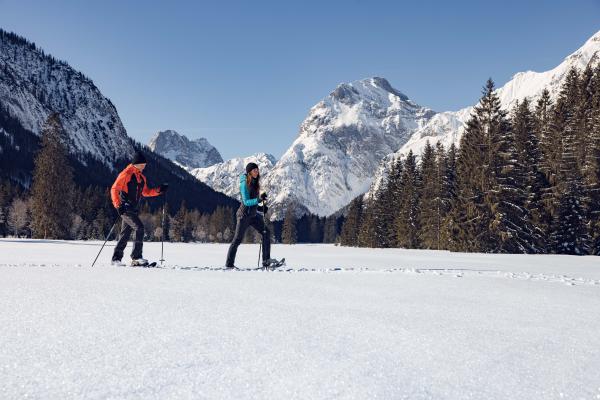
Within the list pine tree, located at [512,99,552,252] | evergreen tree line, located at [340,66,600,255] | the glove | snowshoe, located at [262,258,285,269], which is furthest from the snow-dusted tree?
snowshoe, located at [262,258,285,269]

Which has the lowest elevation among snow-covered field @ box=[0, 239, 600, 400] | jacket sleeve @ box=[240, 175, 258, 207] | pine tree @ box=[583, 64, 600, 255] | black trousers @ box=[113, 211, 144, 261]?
snow-covered field @ box=[0, 239, 600, 400]

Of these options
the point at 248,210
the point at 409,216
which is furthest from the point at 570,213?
the point at 248,210

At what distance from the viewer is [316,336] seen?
3.13 m

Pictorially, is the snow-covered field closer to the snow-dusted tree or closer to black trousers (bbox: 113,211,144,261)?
black trousers (bbox: 113,211,144,261)

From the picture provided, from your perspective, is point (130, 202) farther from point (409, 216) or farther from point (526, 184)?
point (409, 216)

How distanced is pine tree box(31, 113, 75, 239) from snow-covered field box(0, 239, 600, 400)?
4313 centimetres

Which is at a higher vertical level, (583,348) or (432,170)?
(432,170)

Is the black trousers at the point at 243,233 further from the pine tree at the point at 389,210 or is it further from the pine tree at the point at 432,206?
the pine tree at the point at 389,210

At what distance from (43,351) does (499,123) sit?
33266mm

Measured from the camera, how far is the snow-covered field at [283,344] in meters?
2.15

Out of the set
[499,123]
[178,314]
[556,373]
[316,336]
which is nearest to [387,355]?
[316,336]

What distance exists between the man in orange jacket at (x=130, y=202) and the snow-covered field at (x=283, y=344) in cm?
339

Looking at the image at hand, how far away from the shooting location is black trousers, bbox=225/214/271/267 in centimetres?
927

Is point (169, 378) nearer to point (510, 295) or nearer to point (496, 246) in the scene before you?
point (510, 295)
